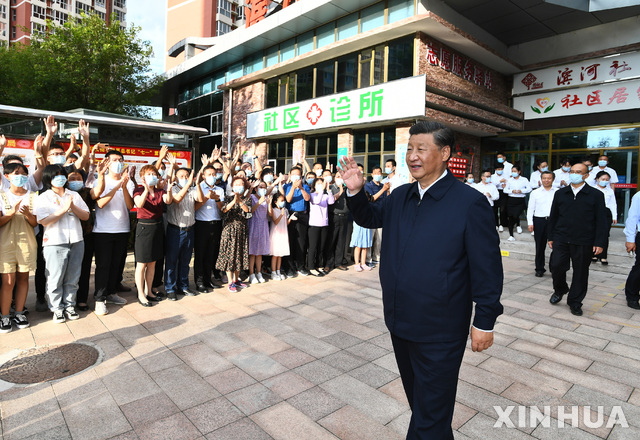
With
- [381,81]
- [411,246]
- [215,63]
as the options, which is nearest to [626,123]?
[381,81]

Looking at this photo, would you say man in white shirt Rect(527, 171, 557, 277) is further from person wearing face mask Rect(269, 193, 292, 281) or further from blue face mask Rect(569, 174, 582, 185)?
person wearing face mask Rect(269, 193, 292, 281)

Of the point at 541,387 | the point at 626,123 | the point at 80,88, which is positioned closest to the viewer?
the point at 541,387

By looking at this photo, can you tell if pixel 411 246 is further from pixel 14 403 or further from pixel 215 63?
pixel 215 63

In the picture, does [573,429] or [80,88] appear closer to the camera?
[573,429]

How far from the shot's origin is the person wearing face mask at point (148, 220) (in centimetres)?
510

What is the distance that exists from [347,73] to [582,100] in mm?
8690

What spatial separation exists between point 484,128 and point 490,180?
3.72m

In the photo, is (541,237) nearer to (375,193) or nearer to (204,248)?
(375,193)

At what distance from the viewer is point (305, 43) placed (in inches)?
653

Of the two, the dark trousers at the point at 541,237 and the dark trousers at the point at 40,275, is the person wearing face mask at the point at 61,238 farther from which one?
the dark trousers at the point at 541,237

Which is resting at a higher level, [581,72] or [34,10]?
[34,10]

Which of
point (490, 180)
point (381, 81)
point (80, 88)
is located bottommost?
point (490, 180)

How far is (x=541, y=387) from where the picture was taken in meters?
3.31

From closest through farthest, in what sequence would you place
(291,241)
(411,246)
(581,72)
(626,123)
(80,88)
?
(411,246)
(291,241)
(626,123)
(581,72)
(80,88)
